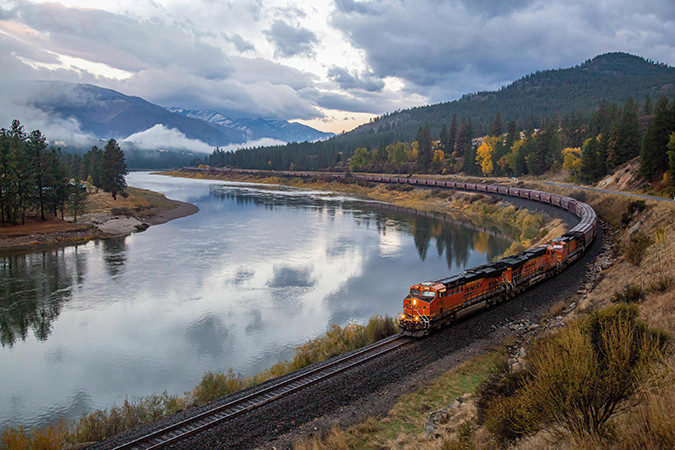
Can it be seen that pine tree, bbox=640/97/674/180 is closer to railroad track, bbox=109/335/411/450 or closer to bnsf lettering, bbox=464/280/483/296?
bnsf lettering, bbox=464/280/483/296

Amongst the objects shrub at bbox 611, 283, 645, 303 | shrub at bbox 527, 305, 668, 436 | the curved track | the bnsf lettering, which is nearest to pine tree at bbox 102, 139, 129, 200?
the curved track

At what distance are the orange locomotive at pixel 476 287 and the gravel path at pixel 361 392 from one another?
39.5 inches

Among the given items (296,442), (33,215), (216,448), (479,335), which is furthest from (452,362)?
(33,215)

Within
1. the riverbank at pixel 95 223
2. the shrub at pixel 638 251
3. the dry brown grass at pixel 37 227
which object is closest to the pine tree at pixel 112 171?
the riverbank at pixel 95 223

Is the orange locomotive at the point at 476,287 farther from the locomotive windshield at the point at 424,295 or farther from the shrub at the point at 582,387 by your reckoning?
the shrub at the point at 582,387

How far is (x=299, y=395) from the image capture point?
1630 cm

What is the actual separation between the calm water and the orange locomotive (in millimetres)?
9040

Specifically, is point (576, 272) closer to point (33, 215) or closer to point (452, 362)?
point (452, 362)

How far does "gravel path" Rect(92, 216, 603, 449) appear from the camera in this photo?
45.6 feet

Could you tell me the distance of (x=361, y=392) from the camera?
16.6m

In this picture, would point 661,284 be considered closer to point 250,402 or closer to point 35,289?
point 250,402

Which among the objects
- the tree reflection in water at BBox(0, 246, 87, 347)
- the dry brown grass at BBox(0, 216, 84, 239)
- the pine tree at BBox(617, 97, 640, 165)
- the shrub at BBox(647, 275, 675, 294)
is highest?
the pine tree at BBox(617, 97, 640, 165)

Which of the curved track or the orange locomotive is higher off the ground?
the orange locomotive

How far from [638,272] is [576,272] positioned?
30.9 ft
